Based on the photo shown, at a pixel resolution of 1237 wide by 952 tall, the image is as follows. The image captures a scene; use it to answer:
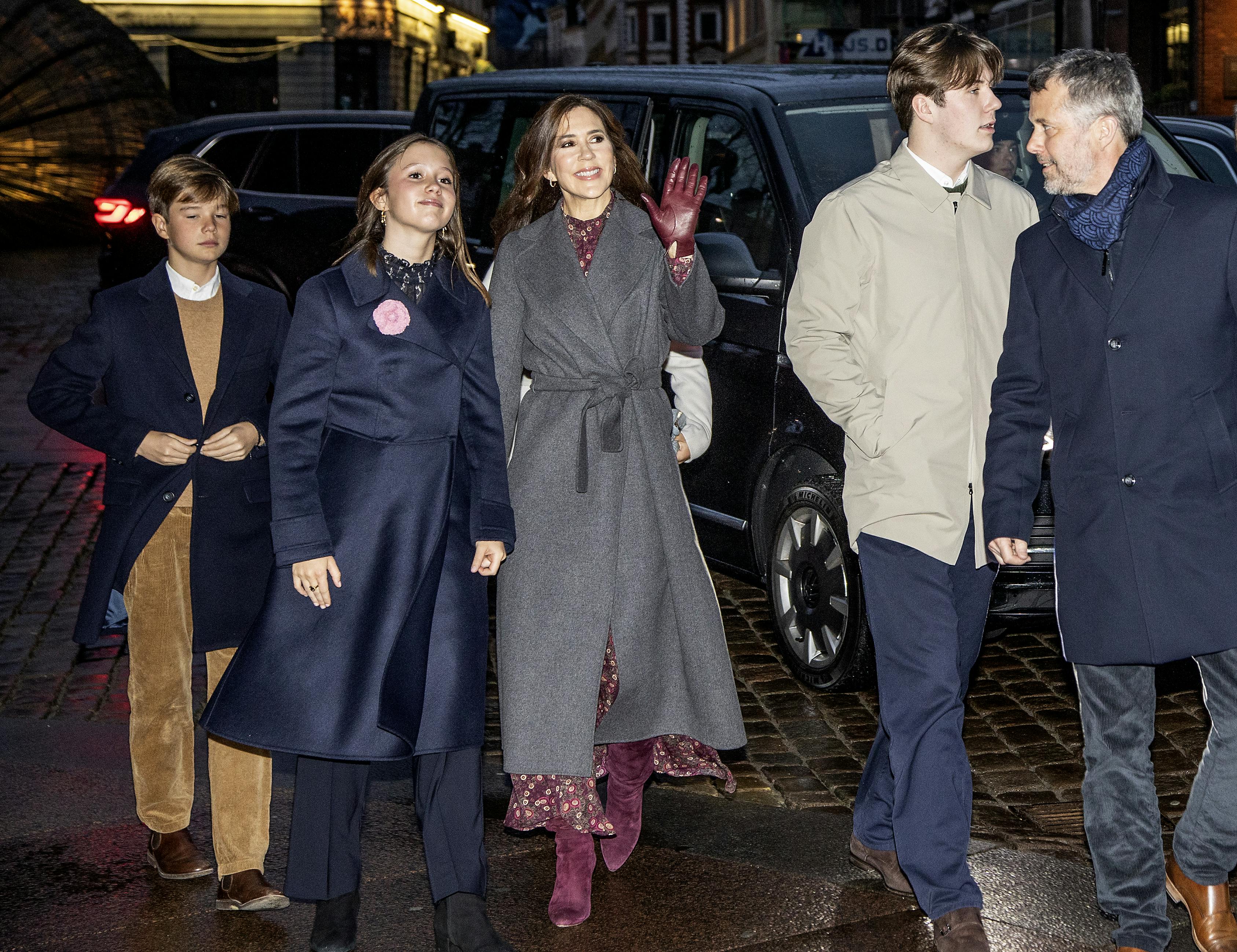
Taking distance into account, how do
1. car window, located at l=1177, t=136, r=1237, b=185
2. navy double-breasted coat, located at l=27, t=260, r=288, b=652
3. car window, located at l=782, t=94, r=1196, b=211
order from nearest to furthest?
navy double-breasted coat, located at l=27, t=260, r=288, b=652 → car window, located at l=782, t=94, r=1196, b=211 → car window, located at l=1177, t=136, r=1237, b=185

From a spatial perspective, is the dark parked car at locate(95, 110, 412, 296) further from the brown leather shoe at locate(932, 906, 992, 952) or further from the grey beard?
the brown leather shoe at locate(932, 906, 992, 952)

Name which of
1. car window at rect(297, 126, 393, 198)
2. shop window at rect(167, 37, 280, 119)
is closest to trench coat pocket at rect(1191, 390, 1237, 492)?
car window at rect(297, 126, 393, 198)

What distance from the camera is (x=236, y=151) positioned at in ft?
36.4

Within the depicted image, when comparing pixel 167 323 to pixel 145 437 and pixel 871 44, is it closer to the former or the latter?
pixel 145 437

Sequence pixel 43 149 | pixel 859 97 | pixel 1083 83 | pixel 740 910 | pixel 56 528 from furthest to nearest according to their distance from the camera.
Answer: pixel 43 149 → pixel 56 528 → pixel 859 97 → pixel 740 910 → pixel 1083 83

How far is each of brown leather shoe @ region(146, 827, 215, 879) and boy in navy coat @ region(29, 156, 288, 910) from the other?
0.65ft

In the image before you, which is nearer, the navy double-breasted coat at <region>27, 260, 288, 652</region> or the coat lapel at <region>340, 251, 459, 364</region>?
the coat lapel at <region>340, 251, 459, 364</region>

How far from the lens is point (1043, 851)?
4.57 metres

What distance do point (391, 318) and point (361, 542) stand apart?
0.53 meters

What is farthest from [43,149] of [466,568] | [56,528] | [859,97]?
[466,568]

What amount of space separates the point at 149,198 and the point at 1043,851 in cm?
302

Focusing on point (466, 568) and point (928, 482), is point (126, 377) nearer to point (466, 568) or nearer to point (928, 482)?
point (466, 568)

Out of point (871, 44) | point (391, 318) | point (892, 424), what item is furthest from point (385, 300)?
point (871, 44)

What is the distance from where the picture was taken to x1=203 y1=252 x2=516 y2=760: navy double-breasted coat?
381 cm
